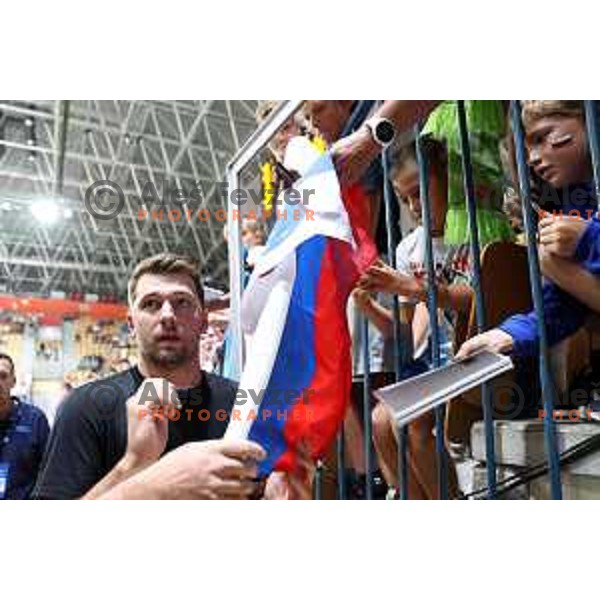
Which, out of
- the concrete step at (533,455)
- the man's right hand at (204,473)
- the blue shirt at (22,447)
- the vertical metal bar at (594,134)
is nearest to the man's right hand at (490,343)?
the concrete step at (533,455)

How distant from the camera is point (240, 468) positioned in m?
0.89

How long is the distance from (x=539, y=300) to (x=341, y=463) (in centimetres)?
38

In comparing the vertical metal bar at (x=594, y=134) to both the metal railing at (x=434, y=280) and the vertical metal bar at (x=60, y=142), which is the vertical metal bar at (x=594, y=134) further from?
the vertical metal bar at (x=60, y=142)

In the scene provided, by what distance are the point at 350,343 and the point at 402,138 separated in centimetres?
34

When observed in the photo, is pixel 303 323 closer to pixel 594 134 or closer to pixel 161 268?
pixel 161 268

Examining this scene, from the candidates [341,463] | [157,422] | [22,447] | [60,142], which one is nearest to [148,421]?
[157,422]

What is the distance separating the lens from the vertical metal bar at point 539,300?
2.56ft

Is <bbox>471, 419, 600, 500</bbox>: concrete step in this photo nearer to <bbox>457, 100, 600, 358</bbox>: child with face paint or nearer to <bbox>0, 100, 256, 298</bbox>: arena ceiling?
<bbox>457, 100, 600, 358</bbox>: child with face paint

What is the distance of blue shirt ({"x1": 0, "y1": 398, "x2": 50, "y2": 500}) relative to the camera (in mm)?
896

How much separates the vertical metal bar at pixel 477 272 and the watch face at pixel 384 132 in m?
0.10

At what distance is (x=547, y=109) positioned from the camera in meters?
0.91
